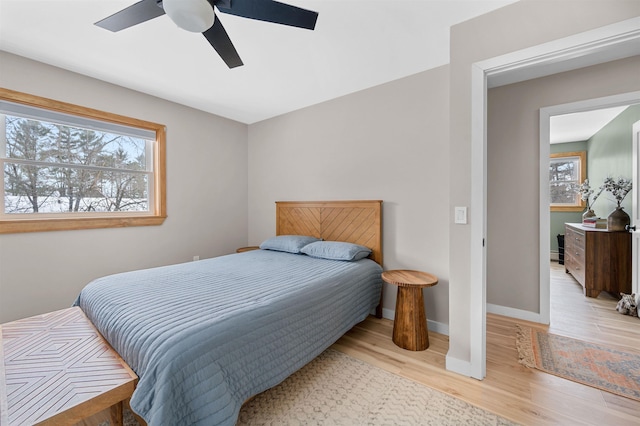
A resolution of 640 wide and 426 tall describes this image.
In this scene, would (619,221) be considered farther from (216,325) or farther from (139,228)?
(139,228)

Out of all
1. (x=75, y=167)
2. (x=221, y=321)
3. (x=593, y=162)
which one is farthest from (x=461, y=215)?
(x=593, y=162)

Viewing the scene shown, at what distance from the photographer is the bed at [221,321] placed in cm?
115

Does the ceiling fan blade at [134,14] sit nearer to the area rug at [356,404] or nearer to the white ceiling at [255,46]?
the white ceiling at [255,46]

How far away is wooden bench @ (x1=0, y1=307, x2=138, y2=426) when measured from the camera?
1062 mm

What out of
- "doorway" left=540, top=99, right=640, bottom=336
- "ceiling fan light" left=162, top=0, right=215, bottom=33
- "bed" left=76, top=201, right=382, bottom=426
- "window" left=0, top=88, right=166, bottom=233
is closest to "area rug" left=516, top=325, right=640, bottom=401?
→ "doorway" left=540, top=99, right=640, bottom=336

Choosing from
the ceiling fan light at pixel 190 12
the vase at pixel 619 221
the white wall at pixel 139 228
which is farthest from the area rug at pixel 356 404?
the vase at pixel 619 221

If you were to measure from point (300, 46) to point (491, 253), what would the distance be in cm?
287

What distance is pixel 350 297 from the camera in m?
2.28

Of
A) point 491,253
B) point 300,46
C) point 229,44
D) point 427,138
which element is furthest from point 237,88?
point 491,253

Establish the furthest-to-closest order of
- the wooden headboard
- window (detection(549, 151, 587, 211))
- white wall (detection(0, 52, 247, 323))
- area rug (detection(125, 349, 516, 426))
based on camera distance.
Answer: window (detection(549, 151, 587, 211))
the wooden headboard
white wall (detection(0, 52, 247, 323))
area rug (detection(125, 349, 516, 426))

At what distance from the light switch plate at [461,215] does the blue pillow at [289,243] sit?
1.75m

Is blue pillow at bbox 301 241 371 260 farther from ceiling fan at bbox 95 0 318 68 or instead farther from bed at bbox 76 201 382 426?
ceiling fan at bbox 95 0 318 68

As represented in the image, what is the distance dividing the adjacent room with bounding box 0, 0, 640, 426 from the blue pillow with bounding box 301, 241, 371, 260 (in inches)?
1.3

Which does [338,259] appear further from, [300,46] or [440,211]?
[300,46]
